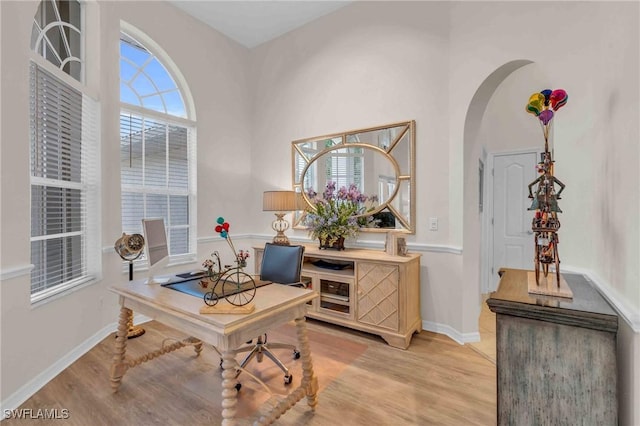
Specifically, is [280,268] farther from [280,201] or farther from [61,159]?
[61,159]

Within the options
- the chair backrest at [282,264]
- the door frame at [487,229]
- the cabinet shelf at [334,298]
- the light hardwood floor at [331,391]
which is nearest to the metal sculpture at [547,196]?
the light hardwood floor at [331,391]

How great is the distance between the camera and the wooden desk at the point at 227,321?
1397 mm

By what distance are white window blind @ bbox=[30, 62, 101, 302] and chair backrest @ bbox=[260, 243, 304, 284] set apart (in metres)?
1.63

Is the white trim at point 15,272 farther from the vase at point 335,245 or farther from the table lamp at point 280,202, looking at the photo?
the vase at point 335,245

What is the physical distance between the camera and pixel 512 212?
4340 millimetres

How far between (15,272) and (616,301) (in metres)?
3.22

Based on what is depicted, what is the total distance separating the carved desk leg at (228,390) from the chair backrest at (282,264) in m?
1.04

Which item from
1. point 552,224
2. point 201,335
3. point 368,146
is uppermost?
point 368,146

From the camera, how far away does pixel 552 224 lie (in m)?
1.44

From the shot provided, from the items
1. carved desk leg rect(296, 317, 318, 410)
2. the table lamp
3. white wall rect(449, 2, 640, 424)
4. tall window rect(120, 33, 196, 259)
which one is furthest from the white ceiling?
carved desk leg rect(296, 317, 318, 410)

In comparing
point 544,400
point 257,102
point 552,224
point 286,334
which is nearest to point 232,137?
point 257,102

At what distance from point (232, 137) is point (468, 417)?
4.00 meters

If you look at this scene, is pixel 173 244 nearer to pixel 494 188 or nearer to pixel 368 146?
pixel 368 146

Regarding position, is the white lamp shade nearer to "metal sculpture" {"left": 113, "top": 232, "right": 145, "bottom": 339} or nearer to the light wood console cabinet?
the light wood console cabinet
